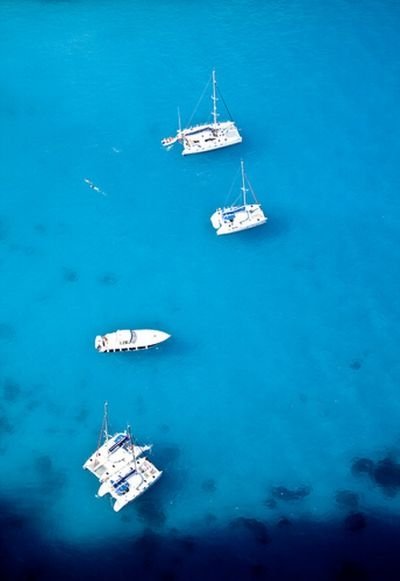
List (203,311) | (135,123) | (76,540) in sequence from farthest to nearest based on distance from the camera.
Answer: (135,123) → (203,311) → (76,540)

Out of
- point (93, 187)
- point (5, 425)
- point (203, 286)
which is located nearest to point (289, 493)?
point (203, 286)

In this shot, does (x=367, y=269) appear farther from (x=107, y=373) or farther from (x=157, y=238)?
(x=107, y=373)

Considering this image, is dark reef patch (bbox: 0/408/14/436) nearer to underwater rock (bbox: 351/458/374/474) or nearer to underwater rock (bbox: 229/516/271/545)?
underwater rock (bbox: 229/516/271/545)

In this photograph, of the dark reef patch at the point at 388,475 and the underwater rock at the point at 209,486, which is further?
the underwater rock at the point at 209,486

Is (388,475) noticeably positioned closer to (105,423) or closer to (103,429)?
(105,423)

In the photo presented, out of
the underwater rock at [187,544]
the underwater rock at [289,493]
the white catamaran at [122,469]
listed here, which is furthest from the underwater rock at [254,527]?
the white catamaran at [122,469]

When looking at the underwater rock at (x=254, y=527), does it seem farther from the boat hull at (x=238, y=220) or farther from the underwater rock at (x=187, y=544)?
the boat hull at (x=238, y=220)

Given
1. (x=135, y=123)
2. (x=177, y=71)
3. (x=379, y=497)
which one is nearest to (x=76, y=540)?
(x=379, y=497)

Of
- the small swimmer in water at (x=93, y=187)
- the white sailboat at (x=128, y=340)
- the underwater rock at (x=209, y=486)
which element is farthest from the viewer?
the small swimmer in water at (x=93, y=187)
